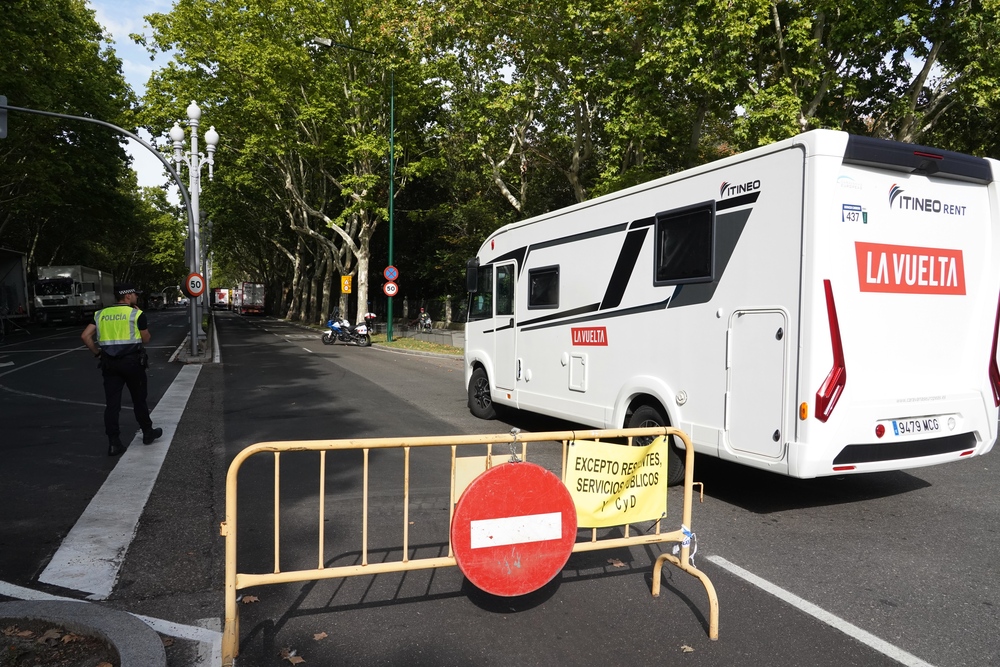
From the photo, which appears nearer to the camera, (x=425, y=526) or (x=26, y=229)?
(x=425, y=526)

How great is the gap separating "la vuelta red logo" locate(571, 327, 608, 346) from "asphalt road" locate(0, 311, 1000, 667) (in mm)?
1343

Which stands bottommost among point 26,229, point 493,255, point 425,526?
point 425,526

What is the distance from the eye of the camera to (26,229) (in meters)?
42.9

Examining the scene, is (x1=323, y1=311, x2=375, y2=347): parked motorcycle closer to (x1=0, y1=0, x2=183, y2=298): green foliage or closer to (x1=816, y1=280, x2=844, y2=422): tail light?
(x1=0, y1=0, x2=183, y2=298): green foliage

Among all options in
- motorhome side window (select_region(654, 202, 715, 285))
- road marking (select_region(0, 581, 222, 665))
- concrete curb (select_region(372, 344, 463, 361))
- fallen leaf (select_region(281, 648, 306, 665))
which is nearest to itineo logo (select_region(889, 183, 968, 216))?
motorhome side window (select_region(654, 202, 715, 285))

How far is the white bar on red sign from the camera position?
12.3 ft

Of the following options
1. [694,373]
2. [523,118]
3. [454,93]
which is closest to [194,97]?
[454,93]

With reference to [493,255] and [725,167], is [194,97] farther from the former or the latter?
[725,167]

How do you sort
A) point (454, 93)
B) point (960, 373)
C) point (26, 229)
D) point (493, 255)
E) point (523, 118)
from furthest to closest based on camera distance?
point (26, 229) → point (454, 93) → point (523, 118) → point (493, 255) → point (960, 373)

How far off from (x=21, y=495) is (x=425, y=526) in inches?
138

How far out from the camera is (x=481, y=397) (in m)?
10.7

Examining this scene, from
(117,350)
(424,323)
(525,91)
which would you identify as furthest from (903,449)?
(424,323)

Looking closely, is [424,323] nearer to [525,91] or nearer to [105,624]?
[525,91]

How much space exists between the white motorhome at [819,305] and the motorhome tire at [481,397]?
3.75 m
